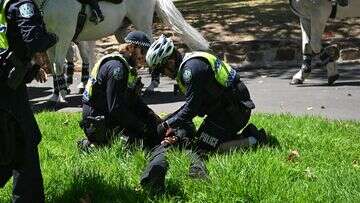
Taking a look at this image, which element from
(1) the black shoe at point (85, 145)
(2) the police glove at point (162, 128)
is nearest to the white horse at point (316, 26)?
(2) the police glove at point (162, 128)

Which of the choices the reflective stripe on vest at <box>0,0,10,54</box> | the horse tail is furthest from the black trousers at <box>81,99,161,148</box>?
the horse tail

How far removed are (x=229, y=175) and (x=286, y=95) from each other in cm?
544

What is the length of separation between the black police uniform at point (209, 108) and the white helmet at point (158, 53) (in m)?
0.17

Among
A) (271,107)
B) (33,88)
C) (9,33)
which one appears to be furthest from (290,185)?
(33,88)

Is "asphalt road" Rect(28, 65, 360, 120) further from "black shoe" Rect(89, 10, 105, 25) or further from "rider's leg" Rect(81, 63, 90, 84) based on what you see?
"black shoe" Rect(89, 10, 105, 25)

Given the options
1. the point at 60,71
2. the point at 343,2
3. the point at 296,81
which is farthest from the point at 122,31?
the point at 343,2

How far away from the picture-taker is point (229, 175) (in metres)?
4.93

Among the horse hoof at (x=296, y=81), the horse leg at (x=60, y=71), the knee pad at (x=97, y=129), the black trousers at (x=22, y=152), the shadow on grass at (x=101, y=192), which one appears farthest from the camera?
the horse hoof at (x=296, y=81)

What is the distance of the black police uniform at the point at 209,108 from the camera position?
574 centimetres

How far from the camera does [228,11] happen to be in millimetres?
17547

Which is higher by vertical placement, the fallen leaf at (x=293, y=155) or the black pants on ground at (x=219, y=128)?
the black pants on ground at (x=219, y=128)

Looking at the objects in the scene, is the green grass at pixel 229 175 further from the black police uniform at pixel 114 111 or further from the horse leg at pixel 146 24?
the horse leg at pixel 146 24

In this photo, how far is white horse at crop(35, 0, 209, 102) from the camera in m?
9.41

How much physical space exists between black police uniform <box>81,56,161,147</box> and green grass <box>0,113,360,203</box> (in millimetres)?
250
